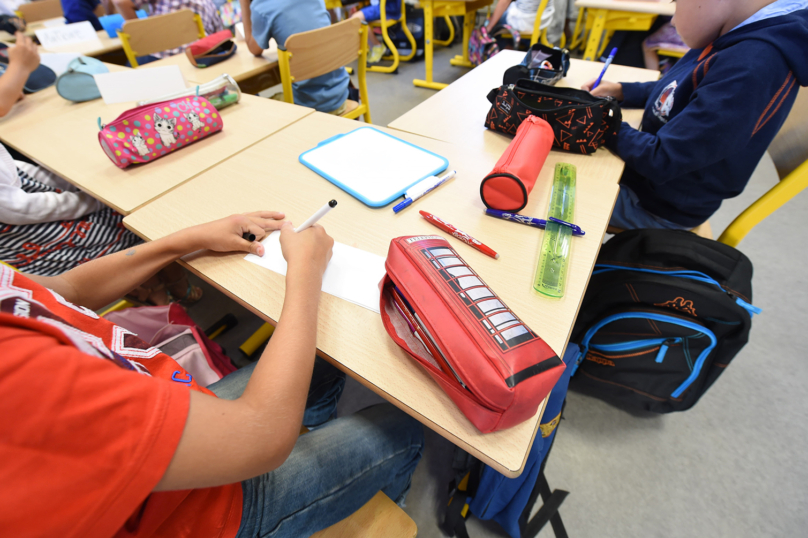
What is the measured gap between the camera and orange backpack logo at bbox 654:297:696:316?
0.86 metres

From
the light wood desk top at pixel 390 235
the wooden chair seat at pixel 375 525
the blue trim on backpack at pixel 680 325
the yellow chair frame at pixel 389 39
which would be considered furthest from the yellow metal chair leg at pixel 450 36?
the wooden chair seat at pixel 375 525

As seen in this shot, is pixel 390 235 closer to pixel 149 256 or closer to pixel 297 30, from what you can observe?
pixel 149 256

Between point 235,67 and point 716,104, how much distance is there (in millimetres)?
1899

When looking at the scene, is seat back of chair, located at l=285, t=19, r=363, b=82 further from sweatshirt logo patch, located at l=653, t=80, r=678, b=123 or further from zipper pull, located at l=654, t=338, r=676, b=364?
zipper pull, located at l=654, t=338, r=676, b=364

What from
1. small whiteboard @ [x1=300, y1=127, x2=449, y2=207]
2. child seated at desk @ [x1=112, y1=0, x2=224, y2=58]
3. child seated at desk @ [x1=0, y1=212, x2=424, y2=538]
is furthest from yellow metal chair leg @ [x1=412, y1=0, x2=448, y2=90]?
child seated at desk @ [x1=0, y1=212, x2=424, y2=538]

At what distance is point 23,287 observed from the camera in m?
0.49

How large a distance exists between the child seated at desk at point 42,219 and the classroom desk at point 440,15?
2729 mm

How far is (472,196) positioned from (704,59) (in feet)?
2.39

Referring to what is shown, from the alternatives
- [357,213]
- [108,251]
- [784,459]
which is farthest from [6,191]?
[784,459]

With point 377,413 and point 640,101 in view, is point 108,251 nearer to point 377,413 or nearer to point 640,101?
point 377,413

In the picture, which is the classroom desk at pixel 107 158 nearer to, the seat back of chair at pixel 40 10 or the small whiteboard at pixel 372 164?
the small whiteboard at pixel 372 164

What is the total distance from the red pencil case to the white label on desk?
278 cm

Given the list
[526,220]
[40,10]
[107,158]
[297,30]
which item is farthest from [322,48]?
[40,10]

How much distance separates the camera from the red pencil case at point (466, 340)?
1.35ft
